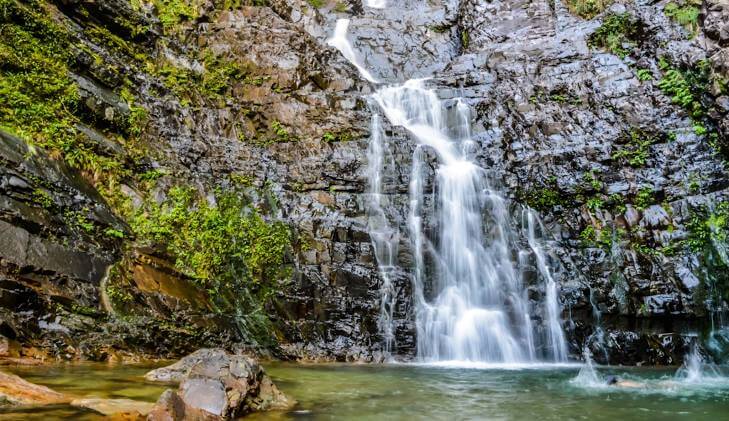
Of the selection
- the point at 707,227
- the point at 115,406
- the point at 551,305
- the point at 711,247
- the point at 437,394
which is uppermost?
the point at 707,227

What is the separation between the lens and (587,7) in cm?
1764

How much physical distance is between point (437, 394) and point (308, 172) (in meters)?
7.93

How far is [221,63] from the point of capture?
1594 cm

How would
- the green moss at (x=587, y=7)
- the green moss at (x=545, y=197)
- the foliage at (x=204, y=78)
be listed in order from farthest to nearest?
the green moss at (x=587, y=7), the foliage at (x=204, y=78), the green moss at (x=545, y=197)

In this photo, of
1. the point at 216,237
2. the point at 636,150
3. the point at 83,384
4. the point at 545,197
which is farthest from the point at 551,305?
the point at 83,384

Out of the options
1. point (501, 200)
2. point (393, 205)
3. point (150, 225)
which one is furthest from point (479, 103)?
point (150, 225)

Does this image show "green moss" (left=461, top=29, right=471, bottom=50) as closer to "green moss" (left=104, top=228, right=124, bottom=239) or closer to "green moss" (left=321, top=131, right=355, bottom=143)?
"green moss" (left=321, top=131, right=355, bottom=143)

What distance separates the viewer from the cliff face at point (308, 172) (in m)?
8.70

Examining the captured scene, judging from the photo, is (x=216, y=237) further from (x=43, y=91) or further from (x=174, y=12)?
(x=174, y=12)

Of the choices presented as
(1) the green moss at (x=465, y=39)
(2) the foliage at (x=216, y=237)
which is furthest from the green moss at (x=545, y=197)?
(1) the green moss at (x=465, y=39)

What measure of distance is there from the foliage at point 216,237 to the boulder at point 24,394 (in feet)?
16.6

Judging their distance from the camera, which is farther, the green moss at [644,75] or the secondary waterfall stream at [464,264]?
the green moss at [644,75]

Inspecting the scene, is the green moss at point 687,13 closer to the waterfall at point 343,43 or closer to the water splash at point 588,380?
the waterfall at point 343,43

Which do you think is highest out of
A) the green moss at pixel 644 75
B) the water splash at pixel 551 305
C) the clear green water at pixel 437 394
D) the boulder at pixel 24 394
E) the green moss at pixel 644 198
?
the green moss at pixel 644 75
